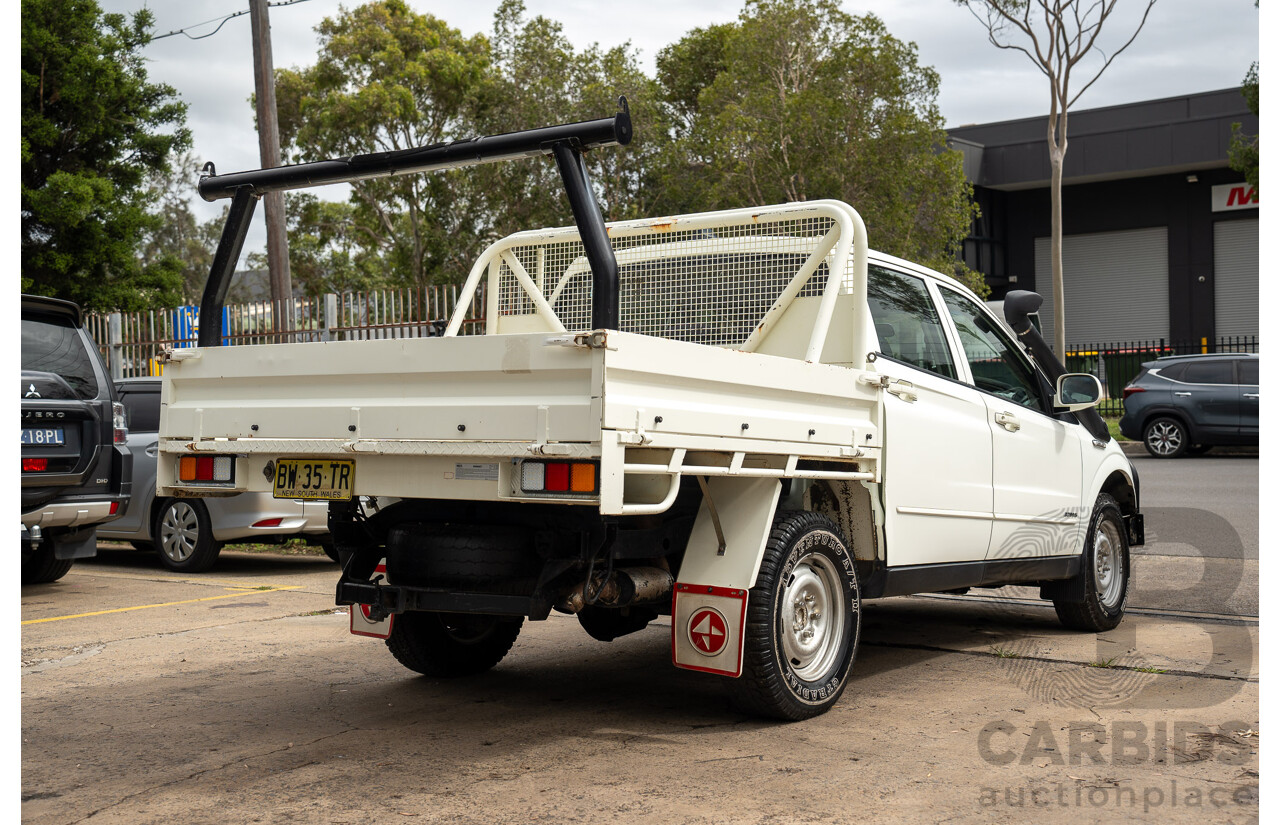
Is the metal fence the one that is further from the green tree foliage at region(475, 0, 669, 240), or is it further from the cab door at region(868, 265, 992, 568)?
the cab door at region(868, 265, 992, 568)

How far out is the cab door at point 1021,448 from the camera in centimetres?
642

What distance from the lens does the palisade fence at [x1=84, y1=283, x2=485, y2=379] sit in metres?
14.1

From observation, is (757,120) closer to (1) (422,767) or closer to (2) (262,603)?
(2) (262,603)

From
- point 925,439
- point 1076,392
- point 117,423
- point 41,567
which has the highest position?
point 1076,392

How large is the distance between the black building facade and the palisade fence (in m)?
30.0

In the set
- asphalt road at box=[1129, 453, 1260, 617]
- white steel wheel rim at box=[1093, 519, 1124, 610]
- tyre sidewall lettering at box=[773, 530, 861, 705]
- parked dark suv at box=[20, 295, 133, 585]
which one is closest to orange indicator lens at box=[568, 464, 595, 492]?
tyre sidewall lettering at box=[773, 530, 861, 705]

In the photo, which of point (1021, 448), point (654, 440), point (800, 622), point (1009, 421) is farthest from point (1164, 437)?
point (654, 440)

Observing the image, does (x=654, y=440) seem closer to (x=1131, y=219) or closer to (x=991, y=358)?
(x=991, y=358)

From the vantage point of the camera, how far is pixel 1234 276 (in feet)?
131

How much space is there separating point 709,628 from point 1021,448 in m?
2.69

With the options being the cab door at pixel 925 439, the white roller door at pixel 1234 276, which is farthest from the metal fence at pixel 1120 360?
the cab door at pixel 925 439

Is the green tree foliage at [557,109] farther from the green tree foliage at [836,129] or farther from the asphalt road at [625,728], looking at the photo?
the asphalt road at [625,728]

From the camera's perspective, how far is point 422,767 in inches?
174

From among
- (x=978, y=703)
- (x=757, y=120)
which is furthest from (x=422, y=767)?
(x=757, y=120)
